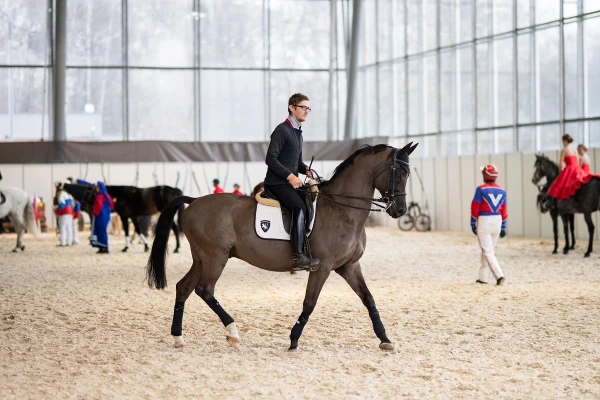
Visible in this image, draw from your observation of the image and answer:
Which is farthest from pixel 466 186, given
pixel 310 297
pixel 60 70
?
pixel 310 297

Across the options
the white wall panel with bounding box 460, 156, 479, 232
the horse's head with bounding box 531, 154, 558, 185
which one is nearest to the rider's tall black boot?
the horse's head with bounding box 531, 154, 558, 185

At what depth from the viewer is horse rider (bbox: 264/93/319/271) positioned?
272 inches

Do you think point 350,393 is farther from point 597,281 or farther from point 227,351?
point 597,281

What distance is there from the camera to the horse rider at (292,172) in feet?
22.6

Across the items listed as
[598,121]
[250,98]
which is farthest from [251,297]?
[250,98]

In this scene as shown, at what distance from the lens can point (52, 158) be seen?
914 inches

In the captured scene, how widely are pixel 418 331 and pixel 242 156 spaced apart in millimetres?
17410

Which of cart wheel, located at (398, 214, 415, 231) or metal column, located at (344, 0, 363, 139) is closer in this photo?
cart wheel, located at (398, 214, 415, 231)

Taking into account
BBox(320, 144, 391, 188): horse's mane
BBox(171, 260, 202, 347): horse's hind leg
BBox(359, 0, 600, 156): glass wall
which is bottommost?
BBox(171, 260, 202, 347): horse's hind leg

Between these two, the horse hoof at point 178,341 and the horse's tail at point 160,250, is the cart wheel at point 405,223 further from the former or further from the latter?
the horse hoof at point 178,341

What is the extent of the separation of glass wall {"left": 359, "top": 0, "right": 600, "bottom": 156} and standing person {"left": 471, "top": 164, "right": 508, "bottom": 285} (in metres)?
10.6

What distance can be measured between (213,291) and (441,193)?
20.6 meters

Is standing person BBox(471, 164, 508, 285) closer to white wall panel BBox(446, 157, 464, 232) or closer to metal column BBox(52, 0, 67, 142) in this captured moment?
white wall panel BBox(446, 157, 464, 232)

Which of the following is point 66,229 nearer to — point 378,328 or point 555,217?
point 555,217
